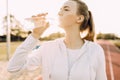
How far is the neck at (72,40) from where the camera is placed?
285cm

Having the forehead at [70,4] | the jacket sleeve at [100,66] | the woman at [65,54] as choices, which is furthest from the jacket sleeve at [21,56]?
the jacket sleeve at [100,66]

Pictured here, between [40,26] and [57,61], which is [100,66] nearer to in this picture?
[57,61]

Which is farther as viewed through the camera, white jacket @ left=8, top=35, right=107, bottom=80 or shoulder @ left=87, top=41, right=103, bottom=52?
shoulder @ left=87, top=41, right=103, bottom=52

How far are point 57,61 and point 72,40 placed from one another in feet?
0.73

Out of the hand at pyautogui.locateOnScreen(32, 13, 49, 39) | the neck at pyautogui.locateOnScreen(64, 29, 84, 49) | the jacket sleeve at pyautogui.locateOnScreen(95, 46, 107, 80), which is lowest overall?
the jacket sleeve at pyautogui.locateOnScreen(95, 46, 107, 80)

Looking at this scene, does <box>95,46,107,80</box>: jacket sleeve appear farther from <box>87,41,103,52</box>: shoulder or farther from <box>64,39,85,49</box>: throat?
<box>64,39,85,49</box>: throat

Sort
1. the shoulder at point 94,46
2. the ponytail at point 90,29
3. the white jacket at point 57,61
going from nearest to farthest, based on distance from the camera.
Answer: the white jacket at point 57,61, the shoulder at point 94,46, the ponytail at point 90,29

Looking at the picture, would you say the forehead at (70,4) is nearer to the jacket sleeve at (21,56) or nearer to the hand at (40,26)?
the hand at (40,26)

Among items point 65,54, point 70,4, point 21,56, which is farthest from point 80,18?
point 21,56

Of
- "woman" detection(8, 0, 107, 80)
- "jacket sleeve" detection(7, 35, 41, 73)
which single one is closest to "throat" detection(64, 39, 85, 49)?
"woman" detection(8, 0, 107, 80)

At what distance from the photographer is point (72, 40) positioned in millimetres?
2855

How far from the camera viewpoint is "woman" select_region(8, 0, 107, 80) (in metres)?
2.71

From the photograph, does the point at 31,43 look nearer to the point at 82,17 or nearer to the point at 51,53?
the point at 51,53

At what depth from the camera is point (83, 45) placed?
9.45ft
